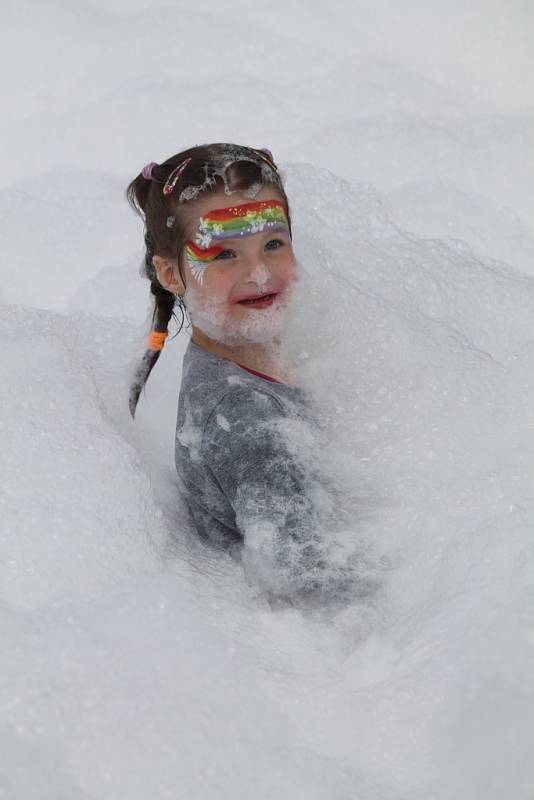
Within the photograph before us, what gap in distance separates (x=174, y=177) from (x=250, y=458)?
30 centimetres

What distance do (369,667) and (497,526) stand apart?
0.18 meters

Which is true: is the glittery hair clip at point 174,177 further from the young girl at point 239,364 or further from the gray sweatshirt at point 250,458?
the gray sweatshirt at point 250,458

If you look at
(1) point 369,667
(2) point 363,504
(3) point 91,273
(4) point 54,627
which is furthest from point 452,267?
(4) point 54,627

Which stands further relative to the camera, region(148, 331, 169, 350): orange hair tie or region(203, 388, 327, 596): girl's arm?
region(148, 331, 169, 350): orange hair tie

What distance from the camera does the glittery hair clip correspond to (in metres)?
1.00

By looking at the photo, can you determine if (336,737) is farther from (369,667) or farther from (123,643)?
(123,643)

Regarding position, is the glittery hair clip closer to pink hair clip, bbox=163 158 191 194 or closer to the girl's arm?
pink hair clip, bbox=163 158 191 194

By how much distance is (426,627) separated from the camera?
86 centimetres

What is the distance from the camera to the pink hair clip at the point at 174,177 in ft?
3.29

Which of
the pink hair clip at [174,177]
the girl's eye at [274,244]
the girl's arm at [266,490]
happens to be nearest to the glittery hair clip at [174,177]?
the pink hair clip at [174,177]

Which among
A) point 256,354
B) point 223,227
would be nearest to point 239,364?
point 256,354

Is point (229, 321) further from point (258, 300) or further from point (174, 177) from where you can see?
point (174, 177)

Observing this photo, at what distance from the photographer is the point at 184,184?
992 mm

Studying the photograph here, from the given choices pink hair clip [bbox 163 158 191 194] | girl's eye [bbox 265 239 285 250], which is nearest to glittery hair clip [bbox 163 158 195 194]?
pink hair clip [bbox 163 158 191 194]
